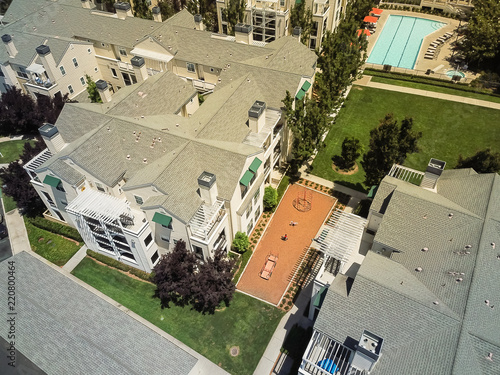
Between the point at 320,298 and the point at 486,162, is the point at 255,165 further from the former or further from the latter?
the point at 486,162

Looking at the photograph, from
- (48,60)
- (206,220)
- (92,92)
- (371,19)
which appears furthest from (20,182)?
(371,19)

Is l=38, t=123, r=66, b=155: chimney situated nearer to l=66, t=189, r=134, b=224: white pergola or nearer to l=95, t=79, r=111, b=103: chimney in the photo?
l=66, t=189, r=134, b=224: white pergola

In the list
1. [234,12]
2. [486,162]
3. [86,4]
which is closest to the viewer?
[486,162]

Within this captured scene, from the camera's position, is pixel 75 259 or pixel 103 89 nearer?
pixel 75 259

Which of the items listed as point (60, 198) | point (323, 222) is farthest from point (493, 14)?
point (60, 198)

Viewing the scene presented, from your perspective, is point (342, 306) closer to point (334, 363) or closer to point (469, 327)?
point (334, 363)

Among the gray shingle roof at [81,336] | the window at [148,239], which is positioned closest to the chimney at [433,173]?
the gray shingle roof at [81,336]

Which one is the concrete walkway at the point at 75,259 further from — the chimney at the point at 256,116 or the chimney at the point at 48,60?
the chimney at the point at 48,60
